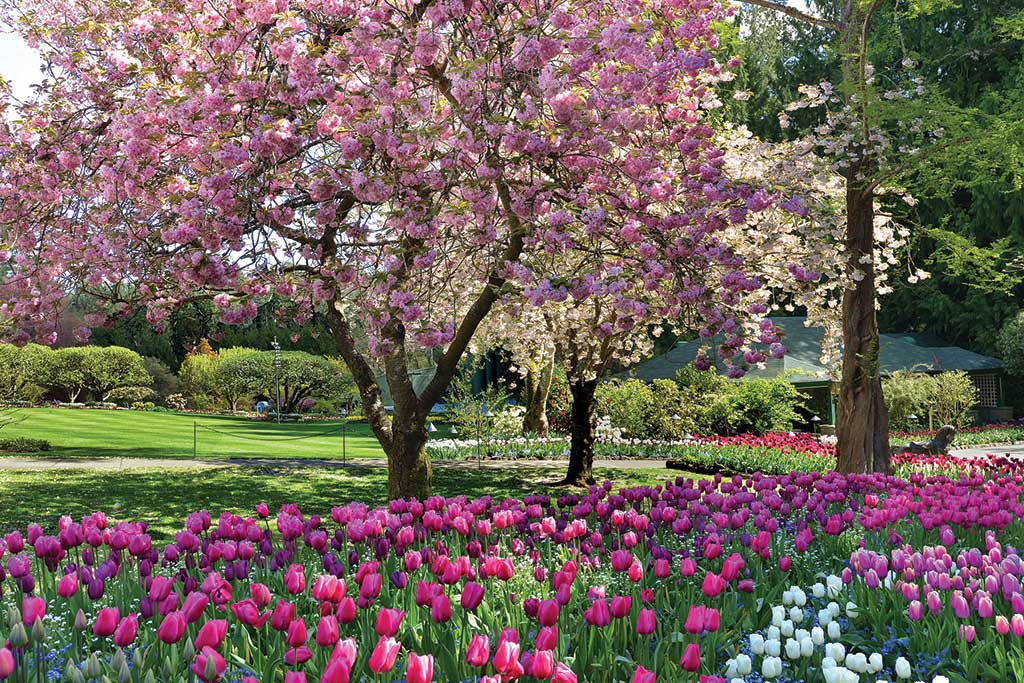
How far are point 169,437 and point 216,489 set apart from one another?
30.2 feet

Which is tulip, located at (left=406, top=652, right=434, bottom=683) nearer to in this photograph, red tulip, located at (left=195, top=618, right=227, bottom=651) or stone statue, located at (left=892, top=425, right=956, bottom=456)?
red tulip, located at (left=195, top=618, right=227, bottom=651)

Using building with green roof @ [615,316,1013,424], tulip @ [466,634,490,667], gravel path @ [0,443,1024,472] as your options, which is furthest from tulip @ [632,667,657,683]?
building with green roof @ [615,316,1013,424]

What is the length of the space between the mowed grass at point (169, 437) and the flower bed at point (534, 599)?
12891 mm

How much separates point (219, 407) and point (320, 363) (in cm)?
410

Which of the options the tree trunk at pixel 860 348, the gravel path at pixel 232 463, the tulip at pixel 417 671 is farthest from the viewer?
the gravel path at pixel 232 463

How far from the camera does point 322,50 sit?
19.0ft

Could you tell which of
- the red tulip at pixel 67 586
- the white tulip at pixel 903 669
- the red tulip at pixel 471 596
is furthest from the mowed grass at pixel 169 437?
the white tulip at pixel 903 669

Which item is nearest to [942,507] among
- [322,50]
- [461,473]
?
[322,50]

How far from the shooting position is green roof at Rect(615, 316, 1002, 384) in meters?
24.1

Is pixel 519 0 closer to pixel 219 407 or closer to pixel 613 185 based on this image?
pixel 613 185

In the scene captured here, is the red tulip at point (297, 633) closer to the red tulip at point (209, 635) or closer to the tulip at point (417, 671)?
the red tulip at point (209, 635)

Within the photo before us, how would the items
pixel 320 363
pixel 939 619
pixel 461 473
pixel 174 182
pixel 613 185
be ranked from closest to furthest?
pixel 939 619, pixel 174 182, pixel 613 185, pixel 461 473, pixel 320 363

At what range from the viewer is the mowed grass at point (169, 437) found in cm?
1773

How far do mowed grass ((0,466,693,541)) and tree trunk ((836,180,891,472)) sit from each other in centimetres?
370
